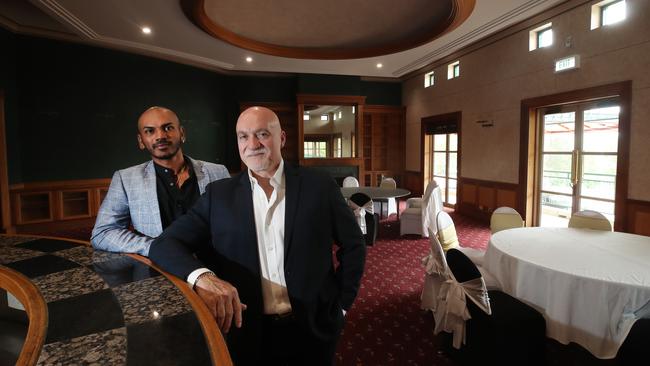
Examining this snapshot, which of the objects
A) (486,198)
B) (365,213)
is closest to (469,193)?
(486,198)

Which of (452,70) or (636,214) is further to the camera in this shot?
(452,70)

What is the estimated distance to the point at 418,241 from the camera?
5.90m

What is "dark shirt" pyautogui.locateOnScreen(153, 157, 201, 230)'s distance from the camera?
188 cm

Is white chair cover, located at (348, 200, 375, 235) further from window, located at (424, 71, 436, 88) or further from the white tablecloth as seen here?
window, located at (424, 71, 436, 88)

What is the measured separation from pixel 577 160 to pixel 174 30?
7088 millimetres

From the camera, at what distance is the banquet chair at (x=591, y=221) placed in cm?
339

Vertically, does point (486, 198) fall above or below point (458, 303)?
above

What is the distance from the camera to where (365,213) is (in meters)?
5.52

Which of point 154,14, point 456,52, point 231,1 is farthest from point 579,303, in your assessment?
point 456,52

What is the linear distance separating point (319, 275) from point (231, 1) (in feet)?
16.0

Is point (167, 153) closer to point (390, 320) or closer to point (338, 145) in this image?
point (390, 320)

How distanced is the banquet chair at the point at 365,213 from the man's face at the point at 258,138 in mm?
3771

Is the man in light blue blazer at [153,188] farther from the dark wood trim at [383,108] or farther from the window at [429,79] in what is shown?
the dark wood trim at [383,108]

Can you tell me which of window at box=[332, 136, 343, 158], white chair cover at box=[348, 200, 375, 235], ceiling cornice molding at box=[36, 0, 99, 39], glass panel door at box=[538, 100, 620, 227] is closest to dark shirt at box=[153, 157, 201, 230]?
white chair cover at box=[348, 200, 375, 235]
